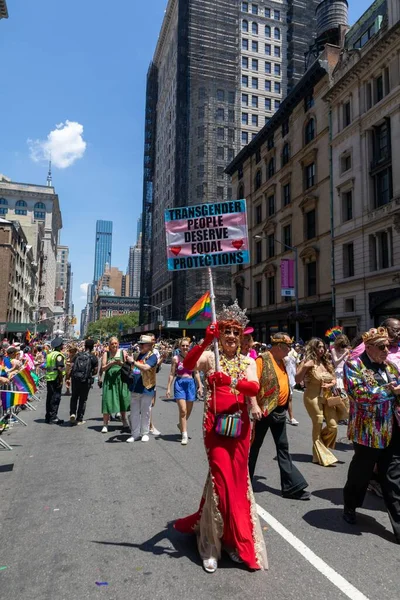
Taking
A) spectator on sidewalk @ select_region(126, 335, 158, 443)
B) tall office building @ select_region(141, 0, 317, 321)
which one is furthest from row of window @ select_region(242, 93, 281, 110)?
spectator on sidewalk @ select_region(126, 335, 158, 443)

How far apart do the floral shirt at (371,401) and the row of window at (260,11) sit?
7759cm

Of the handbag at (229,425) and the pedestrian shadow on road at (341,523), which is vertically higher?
the handbag at (229,425)

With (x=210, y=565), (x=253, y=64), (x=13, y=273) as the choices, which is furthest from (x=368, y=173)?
(x=13, y=273)

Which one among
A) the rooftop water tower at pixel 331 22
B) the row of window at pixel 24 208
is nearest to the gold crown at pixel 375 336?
the rooftop water tower at pixel 331 22

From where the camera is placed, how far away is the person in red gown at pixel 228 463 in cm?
351

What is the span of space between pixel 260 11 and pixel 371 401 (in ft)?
260

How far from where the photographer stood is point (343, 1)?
4084cm

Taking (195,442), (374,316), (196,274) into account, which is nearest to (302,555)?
(195,442)

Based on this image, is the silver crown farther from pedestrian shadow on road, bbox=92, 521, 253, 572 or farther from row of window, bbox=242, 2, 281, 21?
row of window, bbox=242, 2, 281, 21

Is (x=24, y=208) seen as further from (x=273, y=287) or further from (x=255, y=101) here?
(x=273, y=287)

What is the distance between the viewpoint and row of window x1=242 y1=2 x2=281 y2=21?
66.9 m

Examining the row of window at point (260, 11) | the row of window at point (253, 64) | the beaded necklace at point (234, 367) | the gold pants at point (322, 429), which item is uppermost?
the row of window at point (260, 11)

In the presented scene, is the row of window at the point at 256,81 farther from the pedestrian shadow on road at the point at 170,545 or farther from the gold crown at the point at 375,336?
the pedestrian shadow on road at the point at 170,545

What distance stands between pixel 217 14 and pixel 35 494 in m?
73.9
